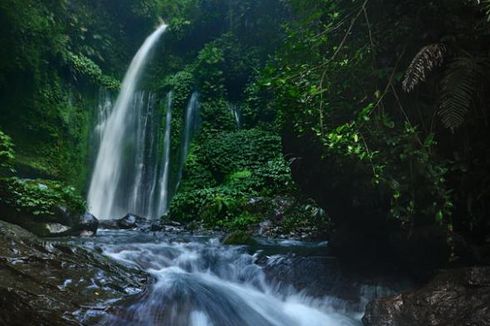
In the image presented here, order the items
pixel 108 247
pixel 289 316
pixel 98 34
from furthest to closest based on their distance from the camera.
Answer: pixel 98 34, pixel 108 247, pixel 289 316

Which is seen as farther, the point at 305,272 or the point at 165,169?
the point at 165,169

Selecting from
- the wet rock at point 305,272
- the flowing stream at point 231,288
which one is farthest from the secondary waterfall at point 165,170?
the wet rock at point 305,272

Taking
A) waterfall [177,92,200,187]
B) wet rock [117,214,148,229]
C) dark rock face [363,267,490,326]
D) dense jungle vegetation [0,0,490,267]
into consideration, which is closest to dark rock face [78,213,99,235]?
dense jungle vegetation [0,0,490,267]

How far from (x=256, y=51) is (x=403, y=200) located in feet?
47.9

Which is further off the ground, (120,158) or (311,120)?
(120,158)

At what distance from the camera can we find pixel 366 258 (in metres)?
5.97

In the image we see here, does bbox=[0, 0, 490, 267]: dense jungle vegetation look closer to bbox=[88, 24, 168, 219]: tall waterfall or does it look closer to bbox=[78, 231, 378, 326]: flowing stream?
bbox=[88, 24, 168, 219]: tall waterfall

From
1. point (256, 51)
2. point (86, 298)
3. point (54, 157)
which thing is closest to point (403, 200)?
point (86, 298)

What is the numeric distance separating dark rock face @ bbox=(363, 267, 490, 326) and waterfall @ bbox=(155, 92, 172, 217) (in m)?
11.1

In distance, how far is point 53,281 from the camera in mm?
4203

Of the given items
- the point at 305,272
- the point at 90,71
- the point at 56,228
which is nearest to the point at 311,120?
the point at 305,272

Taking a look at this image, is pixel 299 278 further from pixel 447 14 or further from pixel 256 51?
pixel 256 51

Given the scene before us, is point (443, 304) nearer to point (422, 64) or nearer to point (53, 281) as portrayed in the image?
point (422, 64)

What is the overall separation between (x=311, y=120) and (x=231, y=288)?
250 cm
